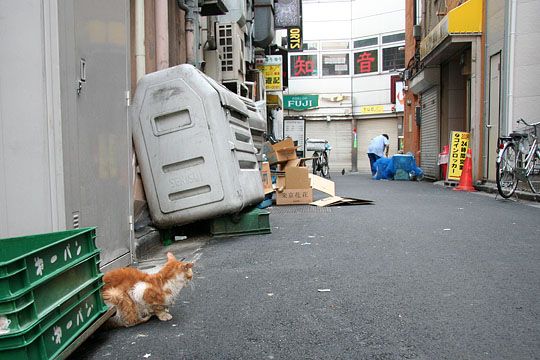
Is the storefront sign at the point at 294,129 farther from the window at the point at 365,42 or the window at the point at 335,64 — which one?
the window at the point at 365,42

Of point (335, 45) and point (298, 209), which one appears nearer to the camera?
point (298, 209)

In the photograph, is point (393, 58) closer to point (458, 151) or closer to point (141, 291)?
point (458, 151)

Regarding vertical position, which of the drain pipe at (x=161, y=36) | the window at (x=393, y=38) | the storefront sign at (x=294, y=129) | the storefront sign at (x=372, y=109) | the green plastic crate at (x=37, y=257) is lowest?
the green plastic crate at (x=37, y=257)

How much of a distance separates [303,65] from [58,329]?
115ft

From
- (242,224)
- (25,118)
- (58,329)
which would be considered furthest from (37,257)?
(242,224)

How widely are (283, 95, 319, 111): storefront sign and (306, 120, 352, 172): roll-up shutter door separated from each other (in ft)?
3.74

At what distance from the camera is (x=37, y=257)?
2.02 m

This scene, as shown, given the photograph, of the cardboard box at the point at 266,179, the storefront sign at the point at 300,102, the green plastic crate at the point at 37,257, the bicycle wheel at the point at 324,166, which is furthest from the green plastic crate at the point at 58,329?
the storefront sign at the point at 300,102

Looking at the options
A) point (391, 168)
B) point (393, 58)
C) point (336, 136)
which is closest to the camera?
point (391, 168)

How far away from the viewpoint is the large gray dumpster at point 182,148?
17.7ft

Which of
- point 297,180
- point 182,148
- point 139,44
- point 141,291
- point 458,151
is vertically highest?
point 139,44

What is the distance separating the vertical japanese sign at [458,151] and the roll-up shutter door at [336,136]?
2071 centimetres

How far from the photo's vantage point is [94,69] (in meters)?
3.54

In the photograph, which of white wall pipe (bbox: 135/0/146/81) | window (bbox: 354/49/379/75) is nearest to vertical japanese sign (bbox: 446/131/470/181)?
white wall pipe (bbox: 135/0/146/81)
